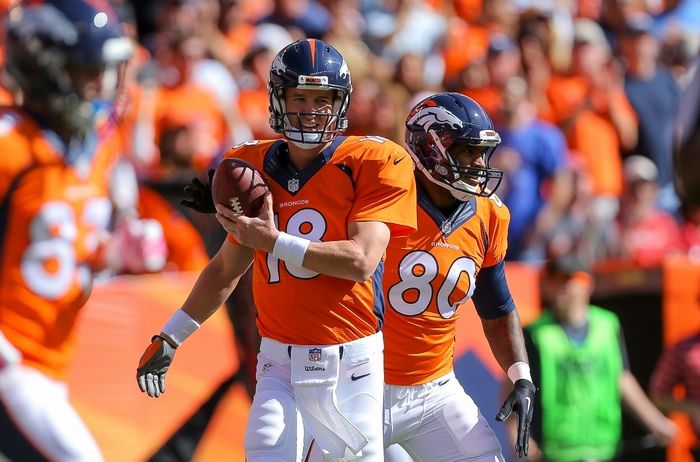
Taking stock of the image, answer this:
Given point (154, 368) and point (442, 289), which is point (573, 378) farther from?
point (154, 368)

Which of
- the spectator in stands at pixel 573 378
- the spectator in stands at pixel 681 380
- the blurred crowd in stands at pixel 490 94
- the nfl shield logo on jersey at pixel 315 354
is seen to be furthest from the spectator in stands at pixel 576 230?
the nfl shield logo on jersey at pixel 315 354

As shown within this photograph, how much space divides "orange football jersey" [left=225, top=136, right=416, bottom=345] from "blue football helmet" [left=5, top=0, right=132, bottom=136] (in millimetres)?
1790

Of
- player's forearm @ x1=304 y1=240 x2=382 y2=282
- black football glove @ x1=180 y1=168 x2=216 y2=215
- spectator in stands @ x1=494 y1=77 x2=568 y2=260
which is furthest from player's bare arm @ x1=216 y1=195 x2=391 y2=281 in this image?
spectator in stands @ x1=494 y1=77 x2=568 y2=260

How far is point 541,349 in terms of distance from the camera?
766cm

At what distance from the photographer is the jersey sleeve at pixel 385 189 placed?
14.3 ft

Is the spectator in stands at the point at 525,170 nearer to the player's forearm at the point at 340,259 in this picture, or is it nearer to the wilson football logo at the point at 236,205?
the player's forearm at the point at 340,259

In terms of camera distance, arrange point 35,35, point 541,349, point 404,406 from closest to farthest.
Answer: point 404,406, point 35,35, point 541,349

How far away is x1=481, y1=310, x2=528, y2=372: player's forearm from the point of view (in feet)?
16.7

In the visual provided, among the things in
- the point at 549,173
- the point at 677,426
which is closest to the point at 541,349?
the point at 677,426

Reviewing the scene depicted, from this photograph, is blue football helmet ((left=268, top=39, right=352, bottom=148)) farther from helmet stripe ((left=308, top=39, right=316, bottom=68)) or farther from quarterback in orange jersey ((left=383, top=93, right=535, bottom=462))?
quarterback in orange jersey ((left=383, top=93, right=535, bottom=462))

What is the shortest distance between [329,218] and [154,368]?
829mm

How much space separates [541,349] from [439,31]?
3.80 metres

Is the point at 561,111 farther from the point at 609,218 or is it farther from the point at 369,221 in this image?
the point at 369,221

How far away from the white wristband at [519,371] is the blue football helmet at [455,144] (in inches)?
26.3
